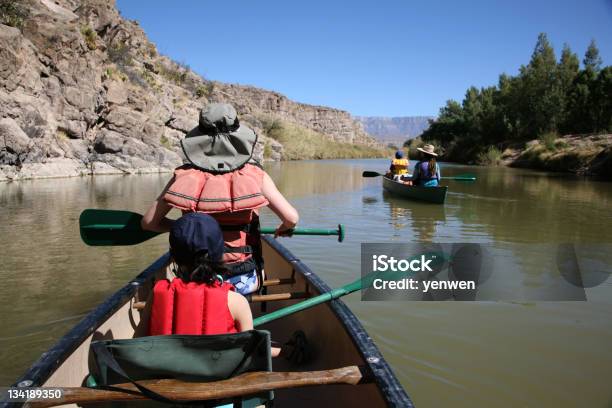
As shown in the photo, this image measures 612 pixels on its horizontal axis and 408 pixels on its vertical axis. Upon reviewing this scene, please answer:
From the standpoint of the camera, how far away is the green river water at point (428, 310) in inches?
150

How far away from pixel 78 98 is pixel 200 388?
2467 centimetres

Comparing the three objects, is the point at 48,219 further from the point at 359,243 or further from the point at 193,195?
the point at 193,195

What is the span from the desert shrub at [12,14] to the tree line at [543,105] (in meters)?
37.6

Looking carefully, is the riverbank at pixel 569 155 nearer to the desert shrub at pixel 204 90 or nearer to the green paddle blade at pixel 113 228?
the green paddle blade at pixel 113 228

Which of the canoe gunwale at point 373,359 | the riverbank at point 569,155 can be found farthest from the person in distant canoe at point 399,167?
the riverbank at point 569,155

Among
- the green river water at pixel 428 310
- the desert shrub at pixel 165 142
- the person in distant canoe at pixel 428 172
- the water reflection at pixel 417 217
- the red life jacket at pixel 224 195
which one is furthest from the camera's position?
the desert shrub at pixel 165 142

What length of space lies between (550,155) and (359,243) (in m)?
30.1

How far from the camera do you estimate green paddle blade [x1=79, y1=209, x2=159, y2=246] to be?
140 inches

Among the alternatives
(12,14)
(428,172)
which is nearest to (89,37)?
(12,14)

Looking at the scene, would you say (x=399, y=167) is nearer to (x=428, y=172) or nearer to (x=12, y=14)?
(x=428, y=172)

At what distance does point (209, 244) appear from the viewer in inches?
84.9

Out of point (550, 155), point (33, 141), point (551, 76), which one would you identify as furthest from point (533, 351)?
point (551, 76)

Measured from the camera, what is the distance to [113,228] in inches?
140

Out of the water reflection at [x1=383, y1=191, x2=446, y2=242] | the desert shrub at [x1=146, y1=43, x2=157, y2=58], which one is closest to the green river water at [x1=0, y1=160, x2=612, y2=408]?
the water reflection at [x1=383, y1=191, x2=446, y2=242]
